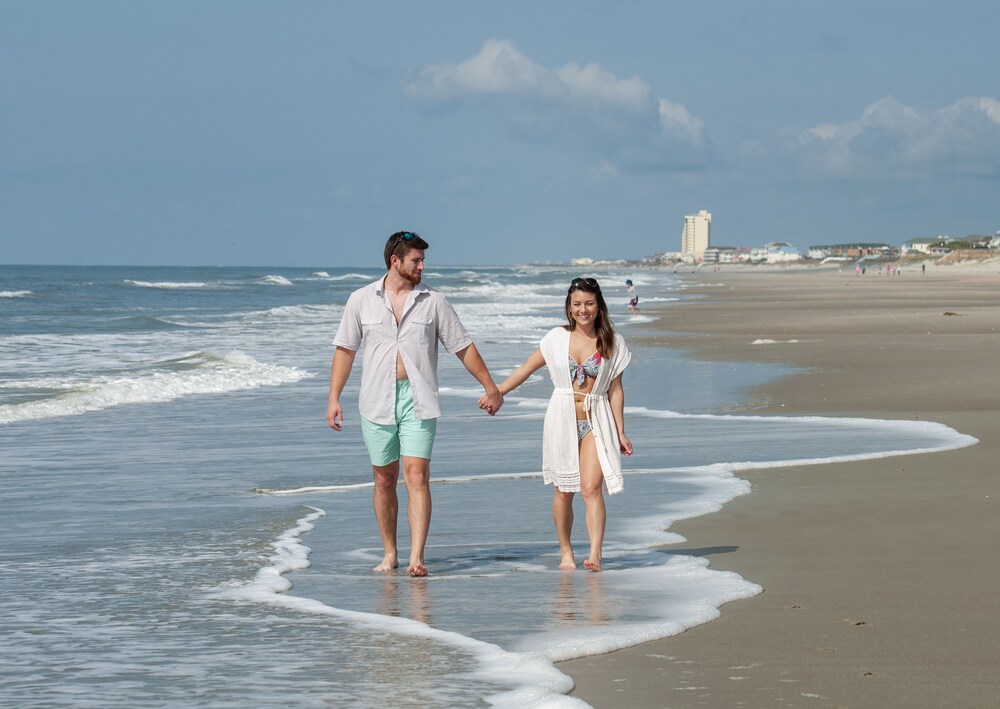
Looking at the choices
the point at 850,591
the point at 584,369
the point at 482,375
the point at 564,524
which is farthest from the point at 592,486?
the point at 850,591

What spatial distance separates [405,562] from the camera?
633 centimetres

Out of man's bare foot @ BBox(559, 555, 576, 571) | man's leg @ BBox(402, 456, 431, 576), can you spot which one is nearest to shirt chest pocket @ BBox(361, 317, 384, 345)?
man's leg @ BBox(402, 456, 431, 576)

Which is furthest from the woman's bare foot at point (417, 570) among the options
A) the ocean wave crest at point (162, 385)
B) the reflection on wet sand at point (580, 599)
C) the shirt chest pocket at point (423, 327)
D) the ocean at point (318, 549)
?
the ocean wave crest at point (162, 385)

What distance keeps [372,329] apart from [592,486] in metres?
1.29

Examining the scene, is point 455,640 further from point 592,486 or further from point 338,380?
point 338,380

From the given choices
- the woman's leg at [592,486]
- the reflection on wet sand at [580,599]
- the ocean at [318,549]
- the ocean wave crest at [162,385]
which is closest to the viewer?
the ocean at [318,549]

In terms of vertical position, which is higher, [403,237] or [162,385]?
[403,237]

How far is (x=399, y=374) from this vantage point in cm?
611

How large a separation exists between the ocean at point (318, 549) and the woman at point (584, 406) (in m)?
0.40

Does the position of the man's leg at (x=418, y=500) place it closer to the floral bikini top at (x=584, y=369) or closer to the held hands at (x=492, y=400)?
the held hands at (x=492, y=400)

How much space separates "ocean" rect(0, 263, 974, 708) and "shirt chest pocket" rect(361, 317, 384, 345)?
1.09 m

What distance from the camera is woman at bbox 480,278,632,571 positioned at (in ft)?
20.2

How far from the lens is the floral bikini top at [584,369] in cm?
617

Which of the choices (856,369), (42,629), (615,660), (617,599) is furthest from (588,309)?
(856,369)
